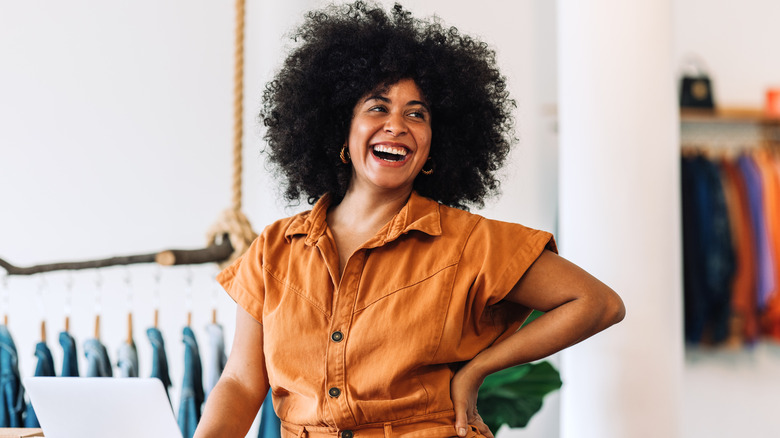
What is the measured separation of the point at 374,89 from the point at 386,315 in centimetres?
44

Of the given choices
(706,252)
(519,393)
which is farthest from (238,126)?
(706,252)

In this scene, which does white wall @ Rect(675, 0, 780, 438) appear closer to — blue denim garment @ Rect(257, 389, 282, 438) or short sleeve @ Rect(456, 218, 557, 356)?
blue denim garment @ Rect(257, 389, 282, 438)

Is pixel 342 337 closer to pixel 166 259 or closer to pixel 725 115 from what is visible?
pixel 166 259

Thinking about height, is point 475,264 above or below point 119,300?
above

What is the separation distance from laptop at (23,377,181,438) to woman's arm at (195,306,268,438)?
0.09 meters

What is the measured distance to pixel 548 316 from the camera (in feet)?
4.48

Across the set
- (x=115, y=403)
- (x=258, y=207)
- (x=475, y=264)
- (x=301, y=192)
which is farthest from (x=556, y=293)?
(x=258, y=207)

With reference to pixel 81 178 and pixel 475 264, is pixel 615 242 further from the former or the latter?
pixel 81 178

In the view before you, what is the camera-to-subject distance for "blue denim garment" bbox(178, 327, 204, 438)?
2135 millimetres

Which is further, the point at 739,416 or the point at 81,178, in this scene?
the point at 739,416

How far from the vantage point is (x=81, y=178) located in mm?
3070

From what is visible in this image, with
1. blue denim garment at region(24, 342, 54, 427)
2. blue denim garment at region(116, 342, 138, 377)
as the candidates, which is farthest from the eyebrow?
blue denim garment at region(24, 342, 54, 427)

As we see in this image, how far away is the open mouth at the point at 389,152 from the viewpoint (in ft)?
4.61

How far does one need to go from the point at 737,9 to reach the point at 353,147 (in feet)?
9.47
